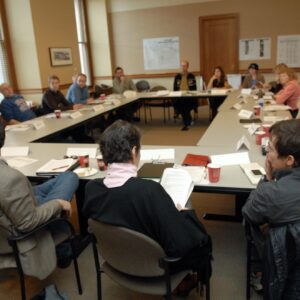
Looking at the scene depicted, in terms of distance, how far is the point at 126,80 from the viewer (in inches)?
293

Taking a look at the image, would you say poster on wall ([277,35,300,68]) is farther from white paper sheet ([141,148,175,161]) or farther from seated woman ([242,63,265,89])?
white paper sheet ([141,148,175,161])

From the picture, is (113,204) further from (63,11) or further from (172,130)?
(63,11)

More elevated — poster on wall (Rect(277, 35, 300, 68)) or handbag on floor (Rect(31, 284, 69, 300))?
poster on wall (Rect(277, 35, 300, 68))

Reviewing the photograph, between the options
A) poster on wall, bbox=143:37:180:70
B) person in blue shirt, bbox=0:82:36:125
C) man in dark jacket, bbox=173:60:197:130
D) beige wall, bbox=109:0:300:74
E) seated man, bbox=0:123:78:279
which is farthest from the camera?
poster on wall, bbox=143:37:180:70

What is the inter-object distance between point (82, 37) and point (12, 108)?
445 cm

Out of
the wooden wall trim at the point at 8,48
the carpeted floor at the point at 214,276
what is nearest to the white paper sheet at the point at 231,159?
the carpeted floor at the point at 214,276

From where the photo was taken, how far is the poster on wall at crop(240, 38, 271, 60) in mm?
8031

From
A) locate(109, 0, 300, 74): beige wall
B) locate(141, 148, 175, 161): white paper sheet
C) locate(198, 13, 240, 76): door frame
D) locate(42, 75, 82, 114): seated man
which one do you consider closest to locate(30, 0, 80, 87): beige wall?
locate(42, 75, 82, 114): seated man

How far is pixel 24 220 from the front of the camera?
1627mm

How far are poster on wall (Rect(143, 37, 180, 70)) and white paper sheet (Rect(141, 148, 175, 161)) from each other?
6485mm

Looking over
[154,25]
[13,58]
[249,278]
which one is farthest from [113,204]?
[154,25]

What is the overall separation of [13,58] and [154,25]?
371cm

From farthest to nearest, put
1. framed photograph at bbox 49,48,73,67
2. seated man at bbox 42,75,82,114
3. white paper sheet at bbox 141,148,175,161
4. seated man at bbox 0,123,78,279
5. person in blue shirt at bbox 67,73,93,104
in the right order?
framed photograph at bbox 49,48,73,67, person in blue shirt at bbox 67,73,93,104, seated man at bbox 42,75,82,114, white paper sheet at bbox 141,148,175,161, seated man at bbox 0,123,78,279

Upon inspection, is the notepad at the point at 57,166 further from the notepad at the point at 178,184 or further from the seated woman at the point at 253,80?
the seated woman at the point at 253,80
